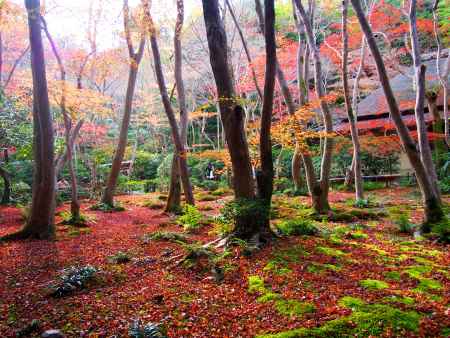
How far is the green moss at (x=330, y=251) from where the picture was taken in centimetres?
535

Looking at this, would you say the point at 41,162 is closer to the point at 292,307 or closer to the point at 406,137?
the point at 292,307

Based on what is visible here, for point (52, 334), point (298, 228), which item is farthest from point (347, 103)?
point (52, 334)

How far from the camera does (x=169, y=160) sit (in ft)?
63.2

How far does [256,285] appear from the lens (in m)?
4.26

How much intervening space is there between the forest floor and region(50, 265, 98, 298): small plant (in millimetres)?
97

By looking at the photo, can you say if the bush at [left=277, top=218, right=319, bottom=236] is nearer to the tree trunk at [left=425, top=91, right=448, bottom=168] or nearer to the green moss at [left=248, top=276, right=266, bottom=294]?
the green moss at [left=248, top=276, right=266, bottom=294]

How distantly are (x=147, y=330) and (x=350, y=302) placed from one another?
6.58ft

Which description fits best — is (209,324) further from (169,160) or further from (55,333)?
(169,160)

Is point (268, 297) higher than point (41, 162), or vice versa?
point (41, 162)

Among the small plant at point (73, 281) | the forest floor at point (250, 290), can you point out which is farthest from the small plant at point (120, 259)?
the small plant at point (73, 281)

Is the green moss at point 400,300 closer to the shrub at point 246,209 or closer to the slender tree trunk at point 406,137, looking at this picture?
the shrub at point 246,209

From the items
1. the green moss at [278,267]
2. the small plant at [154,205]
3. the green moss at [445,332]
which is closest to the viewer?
the green moss at [445,332]

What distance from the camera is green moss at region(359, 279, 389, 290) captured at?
4.05 meters

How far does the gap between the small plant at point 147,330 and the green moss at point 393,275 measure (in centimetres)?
288
